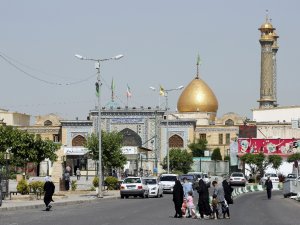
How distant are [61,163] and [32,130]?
169 feet

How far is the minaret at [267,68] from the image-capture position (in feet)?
425

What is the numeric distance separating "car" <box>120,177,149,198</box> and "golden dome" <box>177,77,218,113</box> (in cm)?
8802

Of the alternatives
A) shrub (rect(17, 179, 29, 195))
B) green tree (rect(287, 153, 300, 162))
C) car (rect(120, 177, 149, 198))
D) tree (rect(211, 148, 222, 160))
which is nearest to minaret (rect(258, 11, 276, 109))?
tree (rect(211, 148, 222, 160))

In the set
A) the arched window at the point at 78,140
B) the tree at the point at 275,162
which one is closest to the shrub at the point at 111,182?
the tree at the point at 275,162

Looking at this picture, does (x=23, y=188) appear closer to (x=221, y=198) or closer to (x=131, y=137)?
(x=221, y=198)

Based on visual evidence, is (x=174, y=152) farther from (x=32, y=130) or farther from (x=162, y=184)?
(x=162, y=184)

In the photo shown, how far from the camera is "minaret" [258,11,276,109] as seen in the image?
130m

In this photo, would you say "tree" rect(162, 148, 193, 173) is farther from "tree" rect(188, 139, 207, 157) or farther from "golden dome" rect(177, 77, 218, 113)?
"golden dome" rect(177, 77, 218, 113)

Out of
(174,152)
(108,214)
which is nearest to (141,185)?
(108,214)

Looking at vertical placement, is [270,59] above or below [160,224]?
above

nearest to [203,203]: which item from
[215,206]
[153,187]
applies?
[215,206]

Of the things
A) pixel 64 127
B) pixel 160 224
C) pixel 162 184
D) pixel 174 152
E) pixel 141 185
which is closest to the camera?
pixel 160 224

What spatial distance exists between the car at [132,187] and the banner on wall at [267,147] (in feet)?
180

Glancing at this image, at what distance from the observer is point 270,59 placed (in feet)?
426
